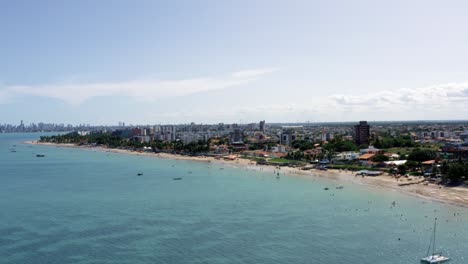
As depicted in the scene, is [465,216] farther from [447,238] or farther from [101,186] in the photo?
[101,186]

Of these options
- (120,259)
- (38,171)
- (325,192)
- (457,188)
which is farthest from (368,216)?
(38,171)

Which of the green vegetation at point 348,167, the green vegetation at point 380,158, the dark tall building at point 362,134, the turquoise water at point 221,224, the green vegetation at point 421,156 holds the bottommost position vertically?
the turquoise water at point 221,224

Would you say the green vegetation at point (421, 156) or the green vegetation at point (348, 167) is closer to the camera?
the green vegetation at point (421, 156)

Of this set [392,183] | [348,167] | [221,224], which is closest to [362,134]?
[348,167]

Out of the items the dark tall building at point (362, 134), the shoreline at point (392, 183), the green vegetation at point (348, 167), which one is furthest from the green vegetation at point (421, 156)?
the dark tall building at point (362, 134)

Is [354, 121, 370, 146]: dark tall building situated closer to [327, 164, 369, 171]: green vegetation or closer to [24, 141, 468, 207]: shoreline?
[24, 141, 468, 207]: shoreline

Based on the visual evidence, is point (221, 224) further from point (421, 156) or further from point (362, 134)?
point (362, 134)

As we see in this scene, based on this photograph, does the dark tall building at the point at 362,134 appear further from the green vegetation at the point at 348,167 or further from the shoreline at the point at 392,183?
the green vegetation at the point at 348,167

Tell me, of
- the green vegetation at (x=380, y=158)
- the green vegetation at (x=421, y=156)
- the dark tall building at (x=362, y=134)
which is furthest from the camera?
the dark tall building at (x=362, y=134)
